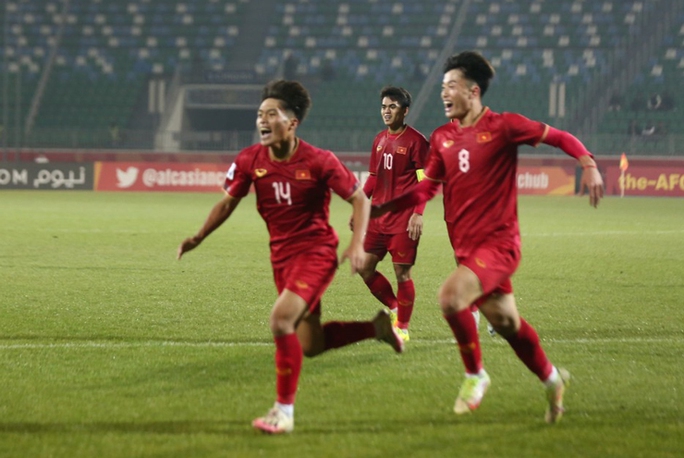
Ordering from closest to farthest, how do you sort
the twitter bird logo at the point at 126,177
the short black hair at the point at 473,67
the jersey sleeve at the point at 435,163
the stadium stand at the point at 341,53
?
the short black hair at the point at 473,67 < the jersey sleeve at the point at 435,163 < the twitter bird logo at the point at 126,177 < the stadium stand at the point at 341,53

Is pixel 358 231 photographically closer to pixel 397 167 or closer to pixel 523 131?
pixel 523 131

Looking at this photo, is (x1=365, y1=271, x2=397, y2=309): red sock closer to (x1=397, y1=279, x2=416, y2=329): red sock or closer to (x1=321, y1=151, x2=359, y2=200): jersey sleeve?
(x1=397, y1=279, x2=416, y2=329): red sock

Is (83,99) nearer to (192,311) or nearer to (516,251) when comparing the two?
(192,311)

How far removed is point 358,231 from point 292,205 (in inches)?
14.5

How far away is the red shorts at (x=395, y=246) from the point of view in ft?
24.8

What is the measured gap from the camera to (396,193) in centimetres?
770

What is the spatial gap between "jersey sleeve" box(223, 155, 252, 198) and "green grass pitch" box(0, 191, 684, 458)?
3.67ft

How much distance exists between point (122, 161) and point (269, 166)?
30119mm

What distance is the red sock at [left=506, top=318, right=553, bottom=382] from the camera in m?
4.95

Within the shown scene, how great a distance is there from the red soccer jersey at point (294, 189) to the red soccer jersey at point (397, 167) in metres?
2.67

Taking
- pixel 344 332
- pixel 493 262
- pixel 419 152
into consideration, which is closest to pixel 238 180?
pixel 344 332

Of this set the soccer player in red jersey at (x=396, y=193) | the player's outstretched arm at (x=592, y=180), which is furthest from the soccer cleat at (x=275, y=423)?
the soccer player in red jersey at (x=396, y=193)

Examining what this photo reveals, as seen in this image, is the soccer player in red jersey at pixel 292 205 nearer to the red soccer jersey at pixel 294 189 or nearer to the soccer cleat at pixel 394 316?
the red soccer jersey at pixel 294 189

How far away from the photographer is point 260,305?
29.4 ft
